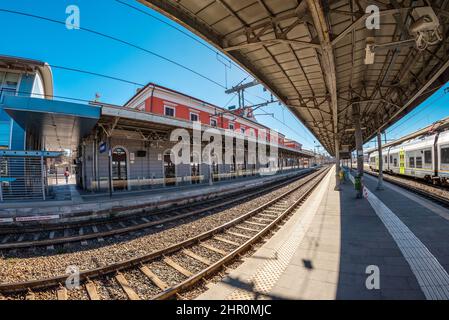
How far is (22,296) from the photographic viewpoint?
3.48 m

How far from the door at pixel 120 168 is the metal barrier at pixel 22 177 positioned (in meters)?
5.04

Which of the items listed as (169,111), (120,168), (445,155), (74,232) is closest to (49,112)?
(74,232)

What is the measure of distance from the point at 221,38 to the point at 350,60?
183 inches

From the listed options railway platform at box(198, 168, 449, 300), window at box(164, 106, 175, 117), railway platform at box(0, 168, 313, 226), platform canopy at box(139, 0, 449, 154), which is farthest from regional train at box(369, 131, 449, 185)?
Answer: window at box(164, 106, 175, 117)

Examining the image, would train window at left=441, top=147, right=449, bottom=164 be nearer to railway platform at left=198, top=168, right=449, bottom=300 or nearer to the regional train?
the regional train

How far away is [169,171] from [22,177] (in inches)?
380

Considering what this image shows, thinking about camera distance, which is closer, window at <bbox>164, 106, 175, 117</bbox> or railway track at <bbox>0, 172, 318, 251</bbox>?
railway track at <bbox>0, 172, 318, 251</bbox>

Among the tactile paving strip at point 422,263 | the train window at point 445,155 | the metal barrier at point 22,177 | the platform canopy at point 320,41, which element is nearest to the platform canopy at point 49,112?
the metal barrier at point 22,177

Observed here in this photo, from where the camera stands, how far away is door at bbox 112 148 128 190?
14.8 meters

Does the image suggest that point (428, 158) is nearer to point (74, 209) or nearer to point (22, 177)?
point (74, 209)

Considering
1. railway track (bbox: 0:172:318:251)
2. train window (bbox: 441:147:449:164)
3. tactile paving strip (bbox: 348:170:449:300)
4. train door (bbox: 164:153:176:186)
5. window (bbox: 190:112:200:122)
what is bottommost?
railway track (bbox: 0:172:318:251)

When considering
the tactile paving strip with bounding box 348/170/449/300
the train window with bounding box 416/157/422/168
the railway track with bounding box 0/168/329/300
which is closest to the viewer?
the tactile paving strip with bounding box 348/170/449/300

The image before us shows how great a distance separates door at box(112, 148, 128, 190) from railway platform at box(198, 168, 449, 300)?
488 inches
